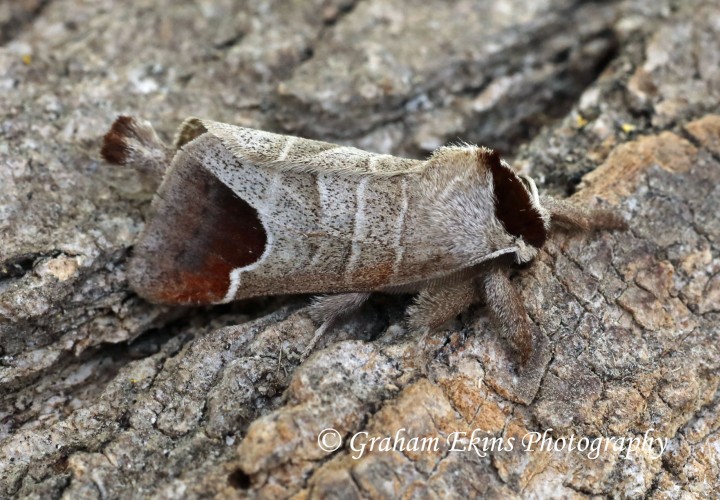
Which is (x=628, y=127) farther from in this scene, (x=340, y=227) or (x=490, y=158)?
(x=340, y=227)

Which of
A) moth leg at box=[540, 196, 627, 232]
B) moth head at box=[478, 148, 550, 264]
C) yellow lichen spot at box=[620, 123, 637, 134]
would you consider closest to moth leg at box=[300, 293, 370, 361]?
moth head at box=[478, 148, 550, 264]

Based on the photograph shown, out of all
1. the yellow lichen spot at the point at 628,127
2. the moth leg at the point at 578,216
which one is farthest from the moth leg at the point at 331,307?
the yellow lichen spot at the point at 628,127

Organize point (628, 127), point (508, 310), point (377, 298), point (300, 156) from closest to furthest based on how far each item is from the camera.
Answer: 1. point (508, 310)
2. point (300, 156)
3. point (377, 298)
4. point (628, 127)

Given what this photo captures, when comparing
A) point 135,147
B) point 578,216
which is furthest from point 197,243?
point 578,216

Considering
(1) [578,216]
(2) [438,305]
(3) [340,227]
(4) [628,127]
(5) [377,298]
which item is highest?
(4) [628,127]

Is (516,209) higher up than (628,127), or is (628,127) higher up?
(628,127)

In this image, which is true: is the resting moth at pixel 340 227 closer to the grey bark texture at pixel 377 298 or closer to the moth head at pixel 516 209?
the moth head at pixel 516 209
